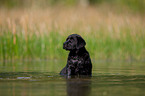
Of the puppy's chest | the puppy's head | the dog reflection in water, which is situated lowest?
the dog reflection in water

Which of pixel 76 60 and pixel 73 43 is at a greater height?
pixel 73 43

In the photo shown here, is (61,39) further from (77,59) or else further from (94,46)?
(77,59)

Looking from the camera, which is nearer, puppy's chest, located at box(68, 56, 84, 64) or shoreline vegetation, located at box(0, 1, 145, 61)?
puppy's chest, located at box(68, 56, 84, 64)

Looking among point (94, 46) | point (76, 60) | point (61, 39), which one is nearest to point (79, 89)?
point (76, 60)

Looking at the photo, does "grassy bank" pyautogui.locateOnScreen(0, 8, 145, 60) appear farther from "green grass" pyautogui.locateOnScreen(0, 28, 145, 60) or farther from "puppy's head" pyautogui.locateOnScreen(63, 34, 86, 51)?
"puppy's head" pyautogui.locateOnScreen(63, 34, 86, 51)

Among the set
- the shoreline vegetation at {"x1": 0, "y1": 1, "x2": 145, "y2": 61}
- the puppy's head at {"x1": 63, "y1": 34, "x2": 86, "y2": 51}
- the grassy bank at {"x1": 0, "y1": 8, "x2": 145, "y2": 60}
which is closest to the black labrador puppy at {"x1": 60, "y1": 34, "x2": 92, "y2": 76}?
the puppy's head at {"x1": 63, "y1": 34, "x2": 86, "y2": 51}

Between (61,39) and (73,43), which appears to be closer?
(73,43)

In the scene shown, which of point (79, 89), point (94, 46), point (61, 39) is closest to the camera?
point (79, 89)

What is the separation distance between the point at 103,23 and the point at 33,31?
13.3 ft

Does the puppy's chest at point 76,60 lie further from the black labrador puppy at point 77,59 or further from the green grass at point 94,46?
the green grass at point 94,46

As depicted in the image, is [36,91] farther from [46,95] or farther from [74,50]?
[74,50]

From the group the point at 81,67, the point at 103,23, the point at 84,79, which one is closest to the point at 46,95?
the point at 84,79

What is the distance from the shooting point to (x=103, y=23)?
18859 millimetres

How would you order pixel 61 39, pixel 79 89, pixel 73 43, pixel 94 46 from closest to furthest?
pixel 79 89 → pixel 73 43 → pixel 94 46 → pixel 61 39
